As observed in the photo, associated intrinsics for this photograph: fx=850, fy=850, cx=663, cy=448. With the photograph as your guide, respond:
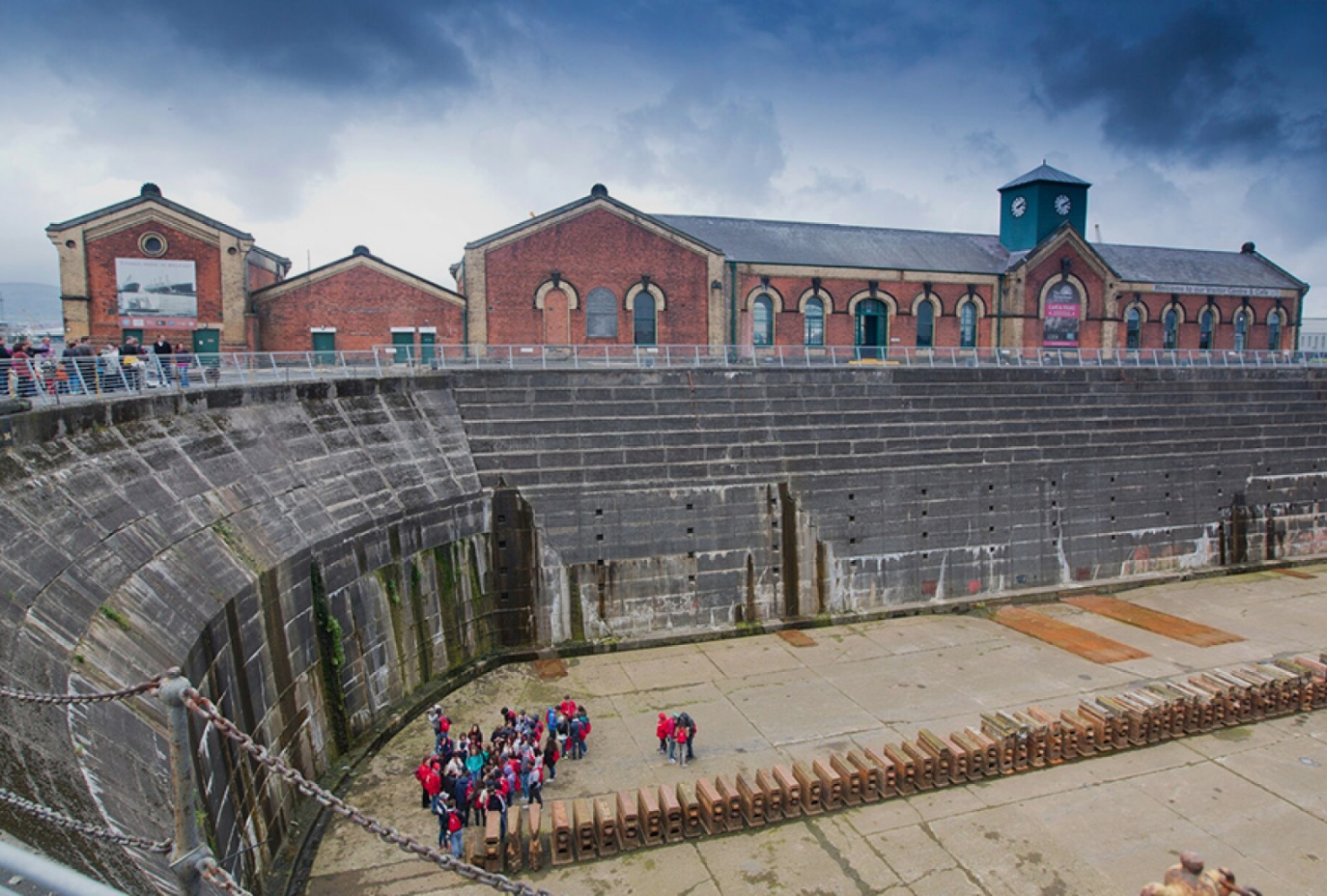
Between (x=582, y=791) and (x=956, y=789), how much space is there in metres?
7.10

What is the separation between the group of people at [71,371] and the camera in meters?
13.4

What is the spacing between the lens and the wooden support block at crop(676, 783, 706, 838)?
47.8 ft

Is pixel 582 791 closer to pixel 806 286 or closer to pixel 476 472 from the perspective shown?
pixel 476 472

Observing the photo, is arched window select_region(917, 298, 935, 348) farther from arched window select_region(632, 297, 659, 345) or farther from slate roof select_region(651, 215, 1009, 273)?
arched window select_region(632, 297, 659, 345)

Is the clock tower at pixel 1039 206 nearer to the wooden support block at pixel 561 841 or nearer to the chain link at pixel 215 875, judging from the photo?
the wooden support block at pixel 561 841

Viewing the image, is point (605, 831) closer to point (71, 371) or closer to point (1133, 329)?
point (71, 371)

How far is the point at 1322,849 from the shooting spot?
46.3 feet

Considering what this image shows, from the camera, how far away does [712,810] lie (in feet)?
47.7

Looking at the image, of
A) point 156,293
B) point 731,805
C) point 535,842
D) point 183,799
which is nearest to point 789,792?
point 731,805

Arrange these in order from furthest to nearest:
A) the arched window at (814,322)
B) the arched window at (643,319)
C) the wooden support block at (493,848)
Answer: the arched window at (814,322) < the arched window at (643,319) < the wooden support block at (493,848)

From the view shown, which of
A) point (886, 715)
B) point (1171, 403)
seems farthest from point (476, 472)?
point (1171, 403)

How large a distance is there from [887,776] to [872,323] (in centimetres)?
2737

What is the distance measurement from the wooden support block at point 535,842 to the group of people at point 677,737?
3.62 m

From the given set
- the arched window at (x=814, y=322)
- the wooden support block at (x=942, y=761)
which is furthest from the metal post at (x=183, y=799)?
the arched window at (x=814, y=322)
